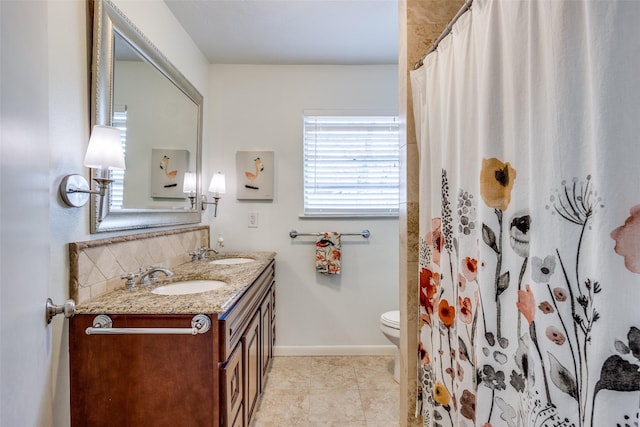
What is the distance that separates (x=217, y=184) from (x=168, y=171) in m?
0.49

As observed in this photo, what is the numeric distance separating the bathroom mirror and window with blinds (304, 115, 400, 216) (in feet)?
3.12

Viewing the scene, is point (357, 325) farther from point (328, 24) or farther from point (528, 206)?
point (328, 24)

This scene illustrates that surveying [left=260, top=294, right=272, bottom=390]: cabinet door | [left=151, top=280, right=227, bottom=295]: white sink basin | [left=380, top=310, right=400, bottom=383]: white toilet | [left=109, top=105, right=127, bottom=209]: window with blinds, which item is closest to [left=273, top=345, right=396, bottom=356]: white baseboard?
[left=380, top=310, right=400, bottom=383]: white toilet

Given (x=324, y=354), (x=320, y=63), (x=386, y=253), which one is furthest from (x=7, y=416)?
(x=320, y=63)

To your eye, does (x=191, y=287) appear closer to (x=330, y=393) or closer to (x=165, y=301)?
(x=165, y=301)

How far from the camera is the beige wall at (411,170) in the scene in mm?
1234

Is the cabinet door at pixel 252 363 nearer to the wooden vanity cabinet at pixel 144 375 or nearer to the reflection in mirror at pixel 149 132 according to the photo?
the wooden vanity cabinet at pixel 144 375

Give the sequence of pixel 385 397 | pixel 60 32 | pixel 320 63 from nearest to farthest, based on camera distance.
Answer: pixel 60 32
pixel 385 397
pixel 320 63

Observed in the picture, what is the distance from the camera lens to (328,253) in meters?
2.29

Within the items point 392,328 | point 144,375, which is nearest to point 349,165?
point 392,328

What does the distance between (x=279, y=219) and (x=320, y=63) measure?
135 cm

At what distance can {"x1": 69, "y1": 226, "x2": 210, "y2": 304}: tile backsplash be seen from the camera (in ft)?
3.31

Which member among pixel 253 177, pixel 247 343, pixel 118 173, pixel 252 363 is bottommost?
pixel 252 363

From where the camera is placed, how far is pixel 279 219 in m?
2.38
